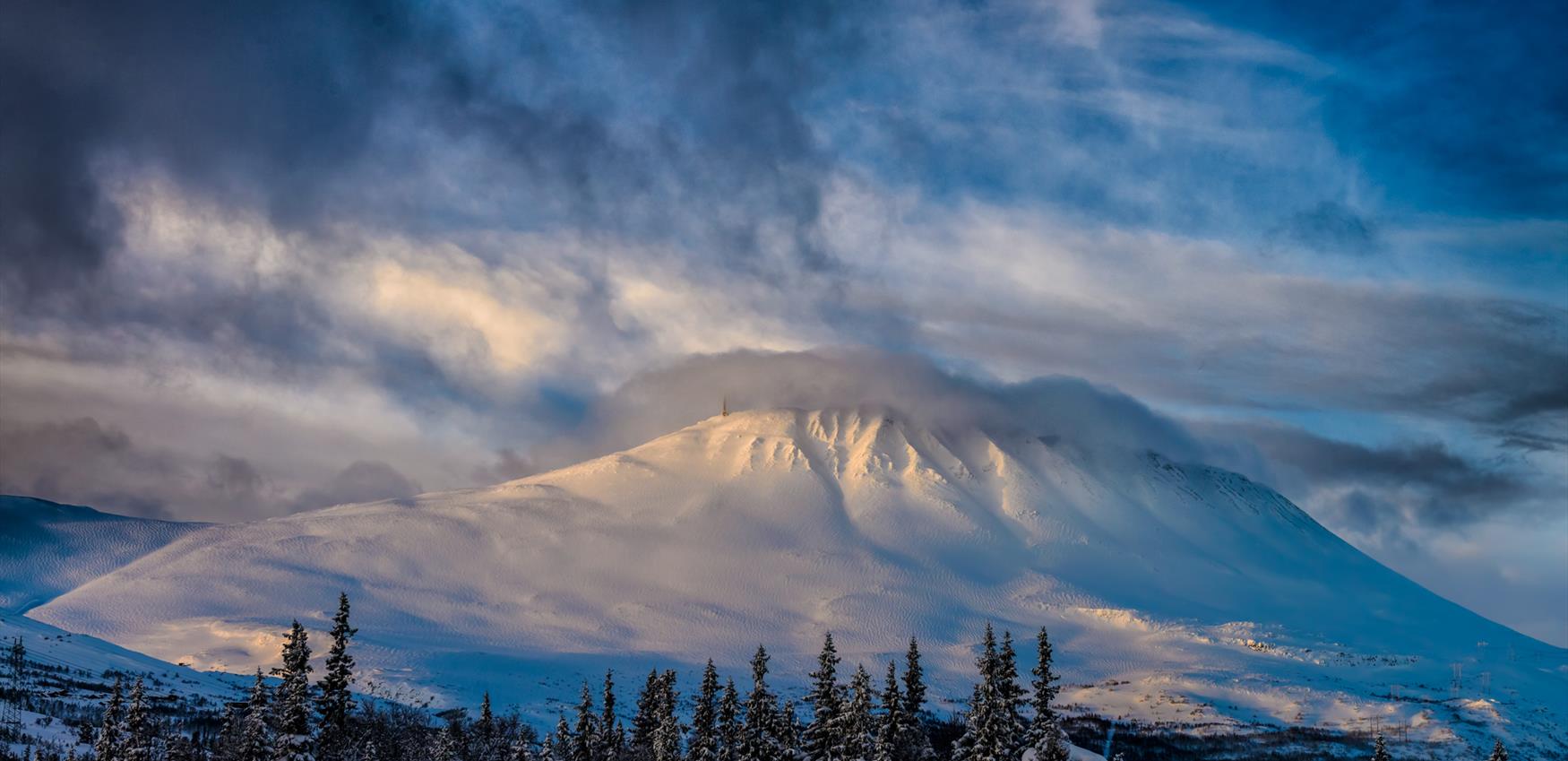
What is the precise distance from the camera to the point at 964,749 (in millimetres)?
81000

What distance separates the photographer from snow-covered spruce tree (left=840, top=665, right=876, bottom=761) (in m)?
80.8

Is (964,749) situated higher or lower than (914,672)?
lower

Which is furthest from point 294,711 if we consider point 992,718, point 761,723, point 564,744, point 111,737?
point 564,744

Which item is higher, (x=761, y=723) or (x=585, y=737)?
(x=585, y=737)

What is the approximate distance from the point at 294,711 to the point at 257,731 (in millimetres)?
2286

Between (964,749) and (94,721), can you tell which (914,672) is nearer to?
(964,749)

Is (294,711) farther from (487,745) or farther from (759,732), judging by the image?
(487,745)

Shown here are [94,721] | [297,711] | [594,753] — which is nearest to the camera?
[297,711]

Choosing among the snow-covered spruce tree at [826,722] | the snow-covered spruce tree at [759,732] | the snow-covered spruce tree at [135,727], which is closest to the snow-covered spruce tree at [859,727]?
the snow-covered spruce tree at [826,722]

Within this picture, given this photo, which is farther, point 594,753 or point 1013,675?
point 594,753

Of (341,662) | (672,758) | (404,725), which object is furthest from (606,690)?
(404,725)

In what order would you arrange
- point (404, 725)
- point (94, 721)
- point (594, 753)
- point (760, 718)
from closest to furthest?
point (760, 718) < point (594, 753) < point (94, 721) < point (404, 725)

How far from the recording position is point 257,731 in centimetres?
7675

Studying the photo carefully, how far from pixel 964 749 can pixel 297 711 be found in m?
39.4
